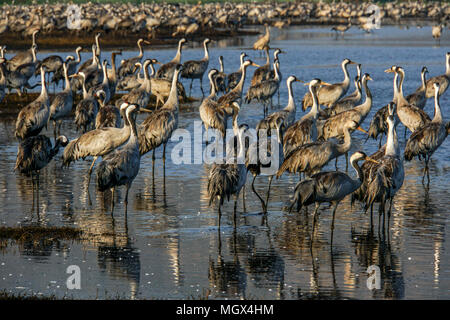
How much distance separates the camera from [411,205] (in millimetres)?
15430

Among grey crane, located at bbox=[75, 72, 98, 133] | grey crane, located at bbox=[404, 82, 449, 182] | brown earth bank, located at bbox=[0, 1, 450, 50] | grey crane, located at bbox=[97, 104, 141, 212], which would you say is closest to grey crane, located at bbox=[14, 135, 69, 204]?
grey crane, located at bbox=[97, 104, 141, 212]

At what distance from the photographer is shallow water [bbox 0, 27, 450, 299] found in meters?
10.8

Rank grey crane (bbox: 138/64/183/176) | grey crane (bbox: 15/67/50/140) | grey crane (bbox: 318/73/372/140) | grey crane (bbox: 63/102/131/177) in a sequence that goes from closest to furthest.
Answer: grey crane (bbox: 63/102/131/177), grey crane (bbox: 138/64/183/176), grey crane (bbox: 318/73/372/140), grey crane (bbox: 15/67/50/140)

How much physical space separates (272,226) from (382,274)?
307cm

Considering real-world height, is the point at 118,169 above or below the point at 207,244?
above

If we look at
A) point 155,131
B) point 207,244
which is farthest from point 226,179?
point 155,131

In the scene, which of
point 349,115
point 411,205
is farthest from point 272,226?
point 349,115

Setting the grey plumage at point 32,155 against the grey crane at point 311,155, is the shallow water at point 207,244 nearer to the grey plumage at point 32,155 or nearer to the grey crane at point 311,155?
the grey plumage at point 32,155

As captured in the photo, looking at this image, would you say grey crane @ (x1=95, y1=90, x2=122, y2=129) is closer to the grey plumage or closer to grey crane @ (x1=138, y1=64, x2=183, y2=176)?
grey crane @ (x1=138, y1=64, x2=183, y2=176)

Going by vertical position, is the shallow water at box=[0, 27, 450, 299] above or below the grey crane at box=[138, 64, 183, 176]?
below

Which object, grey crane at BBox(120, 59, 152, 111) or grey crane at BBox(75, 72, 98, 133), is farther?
grey crane at BBox(120, 59, 152, 111)

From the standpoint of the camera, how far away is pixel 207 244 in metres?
12.9

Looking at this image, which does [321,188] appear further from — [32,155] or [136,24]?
[136,24]
